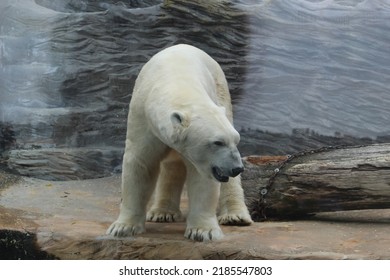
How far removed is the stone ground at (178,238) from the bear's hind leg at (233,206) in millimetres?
89

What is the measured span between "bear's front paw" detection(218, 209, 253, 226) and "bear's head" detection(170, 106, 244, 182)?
3.08ft

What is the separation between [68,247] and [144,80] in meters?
1.04

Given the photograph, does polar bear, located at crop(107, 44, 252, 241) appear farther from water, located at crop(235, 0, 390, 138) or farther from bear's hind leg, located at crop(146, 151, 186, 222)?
water, located at crop(235, 0, 390, 138)

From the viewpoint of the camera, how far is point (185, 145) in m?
3.57

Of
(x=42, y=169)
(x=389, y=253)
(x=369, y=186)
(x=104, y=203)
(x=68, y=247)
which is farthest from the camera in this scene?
(x=42, y=169)

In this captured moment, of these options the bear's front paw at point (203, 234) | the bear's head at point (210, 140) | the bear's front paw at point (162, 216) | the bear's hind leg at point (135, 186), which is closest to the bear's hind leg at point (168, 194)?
the bear's front paw at point (162, 216)

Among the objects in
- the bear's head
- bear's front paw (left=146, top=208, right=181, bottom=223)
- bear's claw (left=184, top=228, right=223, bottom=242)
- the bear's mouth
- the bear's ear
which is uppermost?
the bear's ear

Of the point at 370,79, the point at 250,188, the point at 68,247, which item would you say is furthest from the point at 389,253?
the point at 370,79

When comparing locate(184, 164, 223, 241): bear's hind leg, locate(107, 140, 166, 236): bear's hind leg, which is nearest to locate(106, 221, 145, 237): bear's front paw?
locate(107, 140, 166, 236): bear's hind leg

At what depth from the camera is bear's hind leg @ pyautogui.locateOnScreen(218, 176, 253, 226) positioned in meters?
4.43

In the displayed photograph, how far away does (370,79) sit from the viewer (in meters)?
6.29

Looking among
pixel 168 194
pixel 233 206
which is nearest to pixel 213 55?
pixel 168 194

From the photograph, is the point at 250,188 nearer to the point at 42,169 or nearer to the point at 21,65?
the point at 42,169

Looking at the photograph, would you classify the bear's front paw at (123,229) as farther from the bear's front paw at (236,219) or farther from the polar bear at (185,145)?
the bear's front paw at (236,219)
